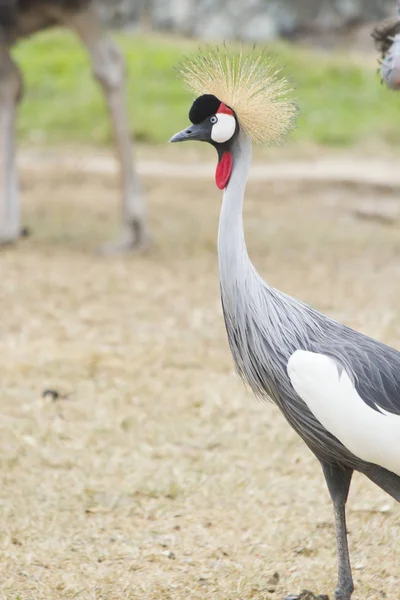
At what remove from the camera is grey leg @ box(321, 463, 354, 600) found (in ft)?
9.96

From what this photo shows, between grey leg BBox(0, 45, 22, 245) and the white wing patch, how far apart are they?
19.3ft

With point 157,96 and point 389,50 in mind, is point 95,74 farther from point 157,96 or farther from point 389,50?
point 157,96

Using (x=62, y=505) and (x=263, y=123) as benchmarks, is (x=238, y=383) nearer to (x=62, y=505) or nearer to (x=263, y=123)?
(x=62, y=505)

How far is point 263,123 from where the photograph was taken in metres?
2.96

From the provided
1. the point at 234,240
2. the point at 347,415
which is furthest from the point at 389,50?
the point at 347,415

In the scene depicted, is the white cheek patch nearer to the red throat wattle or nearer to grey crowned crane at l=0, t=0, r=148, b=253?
the red throat wattle

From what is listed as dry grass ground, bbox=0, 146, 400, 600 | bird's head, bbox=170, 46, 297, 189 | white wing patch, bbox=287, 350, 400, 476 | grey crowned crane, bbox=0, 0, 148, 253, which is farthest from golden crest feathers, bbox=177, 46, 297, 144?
grey crowned crane, bbox=0, 0, 148, 253

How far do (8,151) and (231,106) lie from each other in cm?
571

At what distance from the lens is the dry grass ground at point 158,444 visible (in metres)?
3.45

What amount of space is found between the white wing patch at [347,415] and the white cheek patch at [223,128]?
73 cm

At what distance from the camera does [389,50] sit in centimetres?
328

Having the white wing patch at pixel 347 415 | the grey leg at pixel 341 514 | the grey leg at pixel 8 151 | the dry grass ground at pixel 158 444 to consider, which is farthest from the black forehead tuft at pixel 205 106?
the grey leg at pixel 8 151

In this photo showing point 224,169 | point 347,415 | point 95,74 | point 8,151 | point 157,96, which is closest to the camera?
point 347,415

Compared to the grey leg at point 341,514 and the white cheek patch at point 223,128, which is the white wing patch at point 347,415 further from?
the white cheek patch at point 223,128
